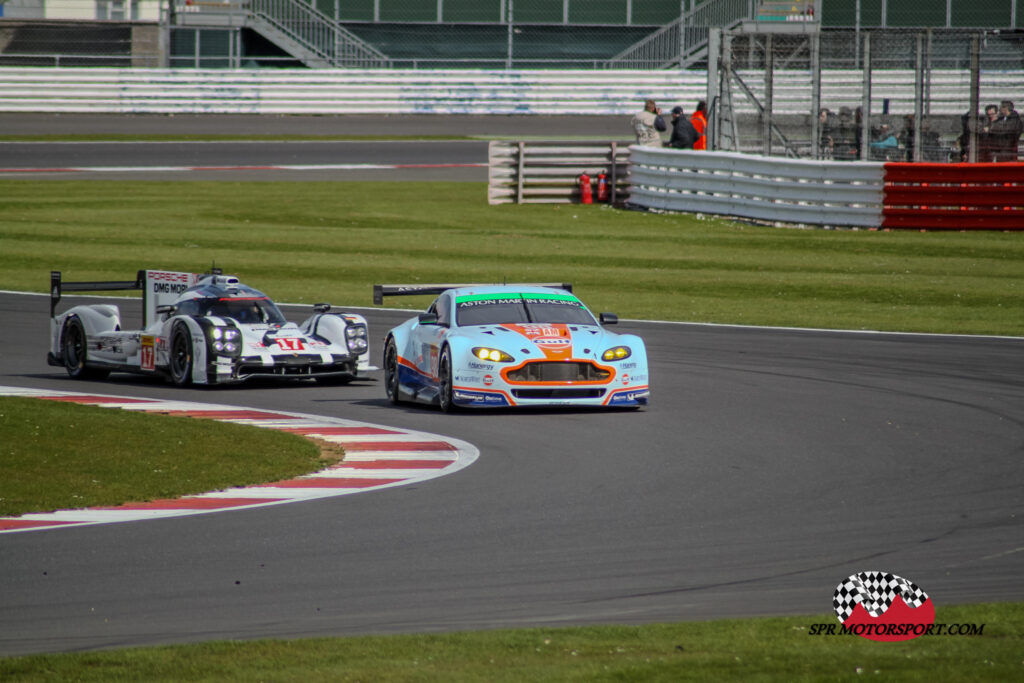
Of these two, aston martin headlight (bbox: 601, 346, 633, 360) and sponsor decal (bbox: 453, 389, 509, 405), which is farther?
aston martin headlight (bbox: 601, 346, 633, 360)

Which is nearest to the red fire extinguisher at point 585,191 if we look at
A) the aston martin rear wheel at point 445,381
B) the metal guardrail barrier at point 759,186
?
the metal guardrail barrier at point 759,186

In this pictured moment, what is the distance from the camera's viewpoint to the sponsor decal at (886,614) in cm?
616

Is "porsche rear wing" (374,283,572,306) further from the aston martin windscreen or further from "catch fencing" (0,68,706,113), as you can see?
"catch fencing" (0,68,706,113)

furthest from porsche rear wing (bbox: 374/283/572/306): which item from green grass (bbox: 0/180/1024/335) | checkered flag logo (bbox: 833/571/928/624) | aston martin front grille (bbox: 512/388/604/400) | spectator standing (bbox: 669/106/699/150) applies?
spectator standing (bbox: 669/106/699/150)

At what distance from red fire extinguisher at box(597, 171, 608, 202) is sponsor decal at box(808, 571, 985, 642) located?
2560 centimetres

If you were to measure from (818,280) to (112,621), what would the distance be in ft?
58.2

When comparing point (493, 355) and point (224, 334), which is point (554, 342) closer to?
point (493, 355)

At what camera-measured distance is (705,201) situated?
29.2m

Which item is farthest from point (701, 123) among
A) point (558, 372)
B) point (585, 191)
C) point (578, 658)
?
point (578, 658)

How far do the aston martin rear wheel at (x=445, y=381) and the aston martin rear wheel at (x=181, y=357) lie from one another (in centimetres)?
288

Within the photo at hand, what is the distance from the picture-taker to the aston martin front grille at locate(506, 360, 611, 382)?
13.1 metres

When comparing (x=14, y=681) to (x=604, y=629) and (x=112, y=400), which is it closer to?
(x=604, y=629)

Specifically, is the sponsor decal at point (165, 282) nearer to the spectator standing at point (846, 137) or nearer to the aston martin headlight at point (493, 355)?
the aston martin headlight at point (493, 355)

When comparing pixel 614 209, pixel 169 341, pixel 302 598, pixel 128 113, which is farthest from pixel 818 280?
pixel 128 113
